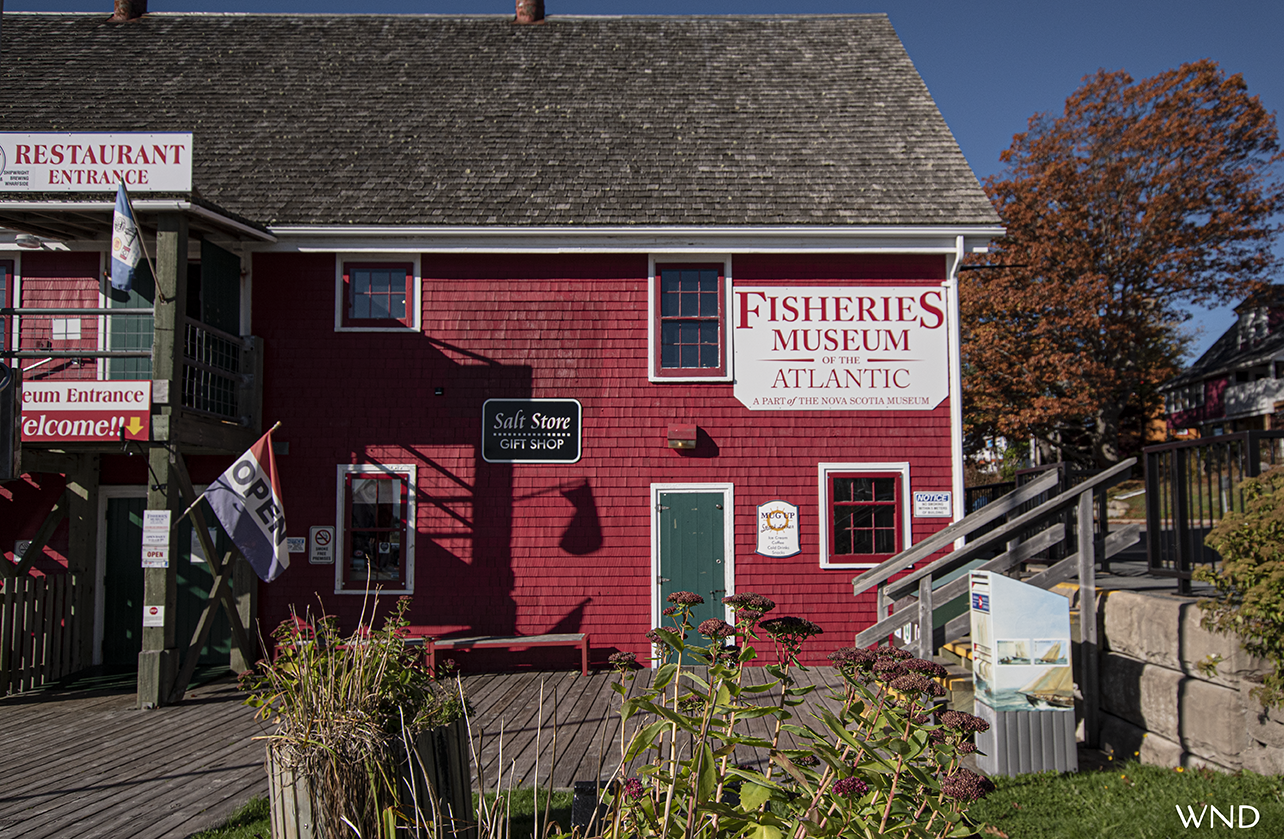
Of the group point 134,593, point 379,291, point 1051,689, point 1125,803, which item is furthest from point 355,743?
point 134,593

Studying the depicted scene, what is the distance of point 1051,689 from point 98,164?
9946 mm

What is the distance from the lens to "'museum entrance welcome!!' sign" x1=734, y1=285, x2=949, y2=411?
9977 millimetres

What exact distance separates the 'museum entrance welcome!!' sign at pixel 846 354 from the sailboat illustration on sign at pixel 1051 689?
15.8 feet

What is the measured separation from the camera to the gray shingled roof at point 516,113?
1023 centimetres

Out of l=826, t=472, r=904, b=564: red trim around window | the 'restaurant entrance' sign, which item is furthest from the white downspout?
the 'restaurant entrance' sign

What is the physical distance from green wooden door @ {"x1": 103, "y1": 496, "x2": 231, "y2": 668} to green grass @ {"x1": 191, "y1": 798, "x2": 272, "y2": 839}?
17.7ft

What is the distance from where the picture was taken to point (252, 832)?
15.4ft

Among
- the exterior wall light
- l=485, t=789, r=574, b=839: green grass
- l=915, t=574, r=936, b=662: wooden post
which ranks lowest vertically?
l=485, t=789, r=574, b=839: green grass

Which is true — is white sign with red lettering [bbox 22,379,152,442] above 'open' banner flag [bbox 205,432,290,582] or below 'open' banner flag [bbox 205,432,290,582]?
above

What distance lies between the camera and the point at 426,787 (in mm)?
3219

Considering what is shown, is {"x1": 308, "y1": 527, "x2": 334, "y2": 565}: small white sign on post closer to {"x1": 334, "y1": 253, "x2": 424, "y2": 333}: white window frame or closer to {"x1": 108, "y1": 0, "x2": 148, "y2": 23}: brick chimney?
{"x1": 334, "y1": 253, "x2": 424, "y2": 333}: white window frame

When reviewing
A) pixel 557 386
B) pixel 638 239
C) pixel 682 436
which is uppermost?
pixel 638 239

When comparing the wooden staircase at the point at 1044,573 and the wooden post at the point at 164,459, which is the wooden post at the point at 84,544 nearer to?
the wooden post at the point at 164,459

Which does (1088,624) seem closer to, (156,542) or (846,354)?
(846,354)
